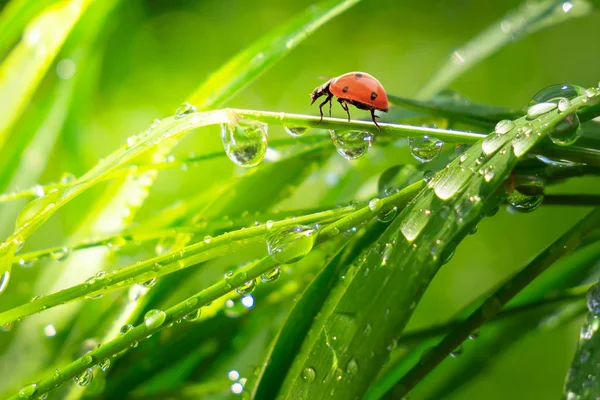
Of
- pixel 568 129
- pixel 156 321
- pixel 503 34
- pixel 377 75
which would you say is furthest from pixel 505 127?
pixel 377 75

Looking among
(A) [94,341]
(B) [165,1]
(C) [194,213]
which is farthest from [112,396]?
(B) [165,1]

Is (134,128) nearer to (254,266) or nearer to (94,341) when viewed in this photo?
(94,341)

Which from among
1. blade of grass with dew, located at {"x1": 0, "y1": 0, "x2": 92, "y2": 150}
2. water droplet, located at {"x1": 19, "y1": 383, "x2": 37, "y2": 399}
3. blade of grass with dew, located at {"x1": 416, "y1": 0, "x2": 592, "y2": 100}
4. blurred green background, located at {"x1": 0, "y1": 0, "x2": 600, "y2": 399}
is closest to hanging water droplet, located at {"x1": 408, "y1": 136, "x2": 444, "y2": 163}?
water droplet, located at {"x1": 19, "y1": 383, "x2": 37, "y2": 399}

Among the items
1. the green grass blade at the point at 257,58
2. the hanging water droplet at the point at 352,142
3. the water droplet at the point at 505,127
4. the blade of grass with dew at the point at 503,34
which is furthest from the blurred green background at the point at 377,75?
the water droplet at the point at 505,127

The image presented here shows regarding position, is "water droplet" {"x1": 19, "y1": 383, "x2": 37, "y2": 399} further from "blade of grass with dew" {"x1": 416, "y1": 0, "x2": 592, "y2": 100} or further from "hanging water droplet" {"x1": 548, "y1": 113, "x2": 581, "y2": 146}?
"blade of grass with dew" {"x1": 416, "y1": 0, "x2": 592, "y2": 100}

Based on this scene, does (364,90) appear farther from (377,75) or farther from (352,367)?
(377,75)

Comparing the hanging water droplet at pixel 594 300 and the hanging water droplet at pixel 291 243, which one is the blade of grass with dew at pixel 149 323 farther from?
the hanging water droplet at pixel 594 300
